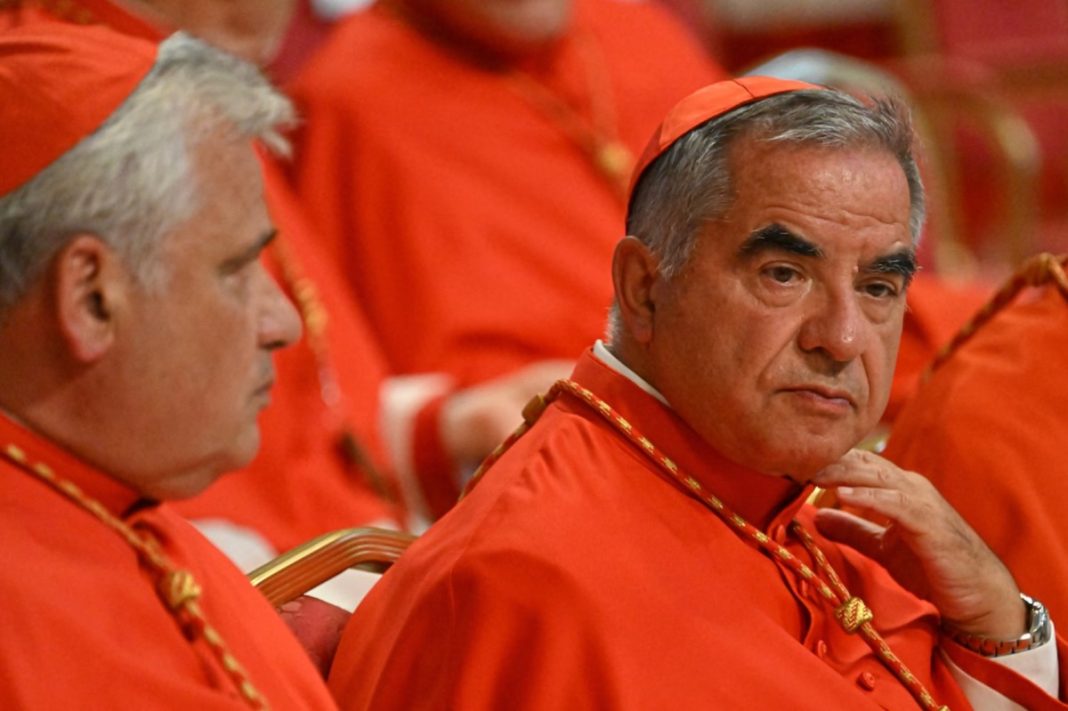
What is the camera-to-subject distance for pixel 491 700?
188 cm

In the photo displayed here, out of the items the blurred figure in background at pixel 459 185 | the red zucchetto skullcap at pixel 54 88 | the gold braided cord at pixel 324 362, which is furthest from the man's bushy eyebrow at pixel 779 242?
the blurred figure in background at pixel 459 185

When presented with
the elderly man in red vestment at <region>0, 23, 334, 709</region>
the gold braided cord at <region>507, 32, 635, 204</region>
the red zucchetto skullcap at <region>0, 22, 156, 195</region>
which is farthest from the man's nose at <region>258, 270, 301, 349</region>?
the gold braided cord at <region>507, 32, 635, 204</region>

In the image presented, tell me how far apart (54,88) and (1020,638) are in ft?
4.14

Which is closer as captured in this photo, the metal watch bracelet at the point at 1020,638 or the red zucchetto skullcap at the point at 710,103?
the red zucchetto skullcap at the point at 710,103

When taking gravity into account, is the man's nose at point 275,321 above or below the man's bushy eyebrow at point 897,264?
below

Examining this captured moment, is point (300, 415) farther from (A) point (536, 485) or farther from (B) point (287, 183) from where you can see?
(A) point (536, 485)

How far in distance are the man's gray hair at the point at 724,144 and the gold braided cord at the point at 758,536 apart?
0.17 metres

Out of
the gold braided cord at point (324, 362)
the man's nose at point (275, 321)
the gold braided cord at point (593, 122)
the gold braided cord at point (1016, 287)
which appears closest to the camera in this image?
the man's nose at point (275, 321)

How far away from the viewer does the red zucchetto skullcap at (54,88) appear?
5.63 ft

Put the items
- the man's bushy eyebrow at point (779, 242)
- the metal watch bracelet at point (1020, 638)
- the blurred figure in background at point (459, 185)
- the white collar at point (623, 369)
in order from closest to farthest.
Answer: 1. the man's bushy eyebrow at point (779, 242)
2. the white collar at point (623, 369)
3. the metal watch bracelet at point (1020, 638)
4. the blurred figure in background at point (459, 185)

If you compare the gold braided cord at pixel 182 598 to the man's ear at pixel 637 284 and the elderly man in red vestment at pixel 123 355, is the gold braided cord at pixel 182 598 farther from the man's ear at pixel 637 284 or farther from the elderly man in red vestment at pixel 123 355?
the man's ear at pixel 637 284

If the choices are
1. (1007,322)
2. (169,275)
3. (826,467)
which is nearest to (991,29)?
(1007,322)

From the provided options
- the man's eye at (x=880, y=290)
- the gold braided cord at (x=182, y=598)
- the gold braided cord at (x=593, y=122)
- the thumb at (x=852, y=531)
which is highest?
the gold braided cord at (x=593, y=122)

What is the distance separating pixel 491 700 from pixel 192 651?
12.6 inches
